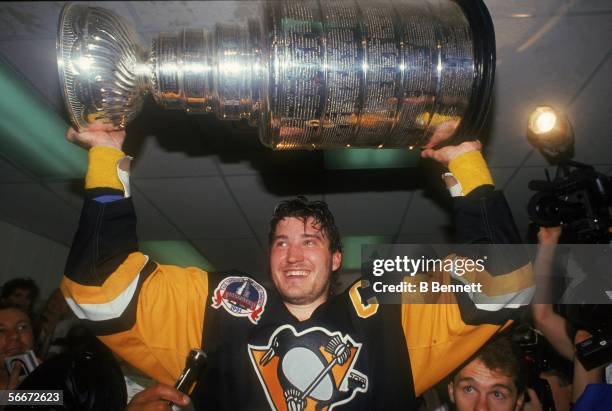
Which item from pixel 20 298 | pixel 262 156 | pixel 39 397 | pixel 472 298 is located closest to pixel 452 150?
pixel 472 298

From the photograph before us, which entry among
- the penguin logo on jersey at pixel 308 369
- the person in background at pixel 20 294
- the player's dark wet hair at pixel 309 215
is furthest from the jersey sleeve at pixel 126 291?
the person in background at pixel 20 294

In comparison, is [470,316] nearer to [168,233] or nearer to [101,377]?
[101,377]

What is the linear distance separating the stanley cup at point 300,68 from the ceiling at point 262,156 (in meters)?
0.51

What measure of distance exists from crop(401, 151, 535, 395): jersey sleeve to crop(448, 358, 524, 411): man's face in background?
41cm

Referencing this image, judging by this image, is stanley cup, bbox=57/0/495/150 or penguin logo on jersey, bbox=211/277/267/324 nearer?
stanley cup, bbox=57/0/495/150

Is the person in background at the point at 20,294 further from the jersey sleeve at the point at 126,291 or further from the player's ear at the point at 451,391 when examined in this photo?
the player's ear at the point at 451,391

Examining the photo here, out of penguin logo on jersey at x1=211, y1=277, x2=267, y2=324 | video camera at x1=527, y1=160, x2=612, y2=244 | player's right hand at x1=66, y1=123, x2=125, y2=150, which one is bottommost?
penguin logo on jersey at x1=211, y1=277, x2=267, y2=324

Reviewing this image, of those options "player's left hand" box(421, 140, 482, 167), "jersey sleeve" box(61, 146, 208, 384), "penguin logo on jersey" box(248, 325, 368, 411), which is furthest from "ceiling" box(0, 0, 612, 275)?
"penguin logo on jersey" box(248, 325, 368, 411)

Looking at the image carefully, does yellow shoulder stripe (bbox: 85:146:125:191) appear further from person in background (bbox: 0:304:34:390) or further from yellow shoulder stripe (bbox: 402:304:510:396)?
person in background (bbox: 0:304:34:390)

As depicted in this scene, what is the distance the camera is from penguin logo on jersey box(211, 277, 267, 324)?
127cm

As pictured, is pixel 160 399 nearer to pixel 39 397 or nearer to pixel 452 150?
pixel 39 397

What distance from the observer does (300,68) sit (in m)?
0.83

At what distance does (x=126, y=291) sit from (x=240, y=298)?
0.33 m

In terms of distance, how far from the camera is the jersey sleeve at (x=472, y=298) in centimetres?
107
